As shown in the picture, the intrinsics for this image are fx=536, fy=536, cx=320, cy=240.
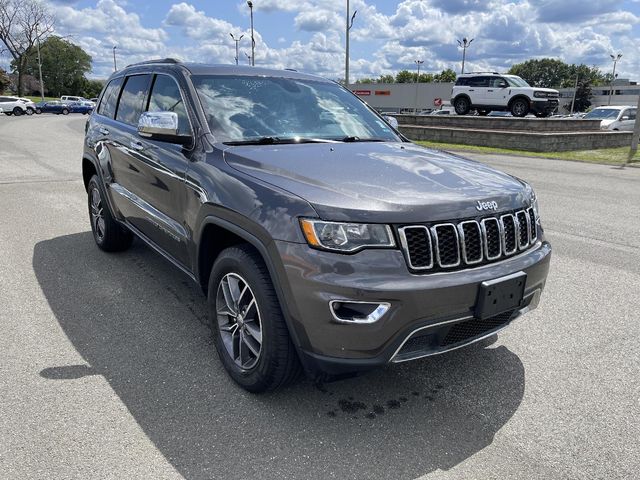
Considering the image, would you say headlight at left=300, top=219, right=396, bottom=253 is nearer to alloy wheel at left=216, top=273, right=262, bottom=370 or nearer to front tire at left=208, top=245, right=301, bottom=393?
front tire at left=208, top=245, right=301, bottom=393

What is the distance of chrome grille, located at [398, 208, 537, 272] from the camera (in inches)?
99.7

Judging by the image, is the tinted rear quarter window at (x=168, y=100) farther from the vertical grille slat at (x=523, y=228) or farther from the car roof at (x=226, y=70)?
the vertical grille slat at (x=523, y=228)

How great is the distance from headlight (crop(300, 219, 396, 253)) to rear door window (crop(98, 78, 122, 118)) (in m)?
3.62

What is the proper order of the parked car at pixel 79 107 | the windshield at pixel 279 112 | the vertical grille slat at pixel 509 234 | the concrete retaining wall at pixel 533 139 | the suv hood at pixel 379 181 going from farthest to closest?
the parked car at pixel 79 107
the concrete retaining wall at pixel 533 139
the windshield at pixel 279 112
the vertical grille slat at pixel 509 234
the suv hood at pixel 379 181

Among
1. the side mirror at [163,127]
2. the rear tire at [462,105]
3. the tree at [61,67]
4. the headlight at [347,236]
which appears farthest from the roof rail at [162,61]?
the tree at [61,67]

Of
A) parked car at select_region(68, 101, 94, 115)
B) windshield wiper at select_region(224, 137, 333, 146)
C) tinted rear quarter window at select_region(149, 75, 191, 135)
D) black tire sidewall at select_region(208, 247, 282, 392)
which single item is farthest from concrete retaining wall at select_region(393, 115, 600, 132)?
parked car at select_region(68, 101, 94, 115)

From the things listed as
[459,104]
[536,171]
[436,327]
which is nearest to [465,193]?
[436,327]

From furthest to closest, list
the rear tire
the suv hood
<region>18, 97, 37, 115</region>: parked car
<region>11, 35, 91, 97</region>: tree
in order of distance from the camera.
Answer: <region>11, 35, 91, 97</region>: tree, <region>18, 97, 37, 115</region>: parked car, the rear tire, the suv hood

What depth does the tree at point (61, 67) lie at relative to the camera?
10256cm

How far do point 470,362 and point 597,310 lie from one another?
5.16 ft

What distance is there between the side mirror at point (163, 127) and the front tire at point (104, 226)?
1.98 meters

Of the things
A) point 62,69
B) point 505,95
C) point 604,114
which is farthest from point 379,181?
point 62,69

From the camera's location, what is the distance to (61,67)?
104 metres

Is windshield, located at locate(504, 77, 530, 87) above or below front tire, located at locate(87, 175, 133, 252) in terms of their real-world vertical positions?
above
